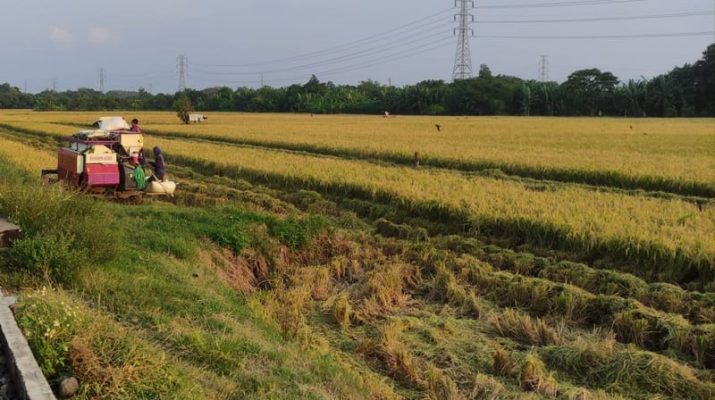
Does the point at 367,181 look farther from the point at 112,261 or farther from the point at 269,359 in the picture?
the point at 269,359

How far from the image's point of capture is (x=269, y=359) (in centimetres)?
481

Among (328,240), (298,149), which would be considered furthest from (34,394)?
(298,149)

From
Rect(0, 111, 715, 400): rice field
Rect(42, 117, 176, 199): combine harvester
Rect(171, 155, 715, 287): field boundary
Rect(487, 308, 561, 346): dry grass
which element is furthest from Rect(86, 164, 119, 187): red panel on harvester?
Rect(487, 308, 561, 346): dry grass

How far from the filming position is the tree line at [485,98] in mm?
73250

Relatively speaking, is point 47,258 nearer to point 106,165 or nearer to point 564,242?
point 106,165

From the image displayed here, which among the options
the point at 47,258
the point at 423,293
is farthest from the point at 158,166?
the point at 47,258

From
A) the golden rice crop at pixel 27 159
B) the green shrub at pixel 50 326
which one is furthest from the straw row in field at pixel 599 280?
the golden rice crop at pixel 27 159

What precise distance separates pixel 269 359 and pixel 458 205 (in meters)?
6.85

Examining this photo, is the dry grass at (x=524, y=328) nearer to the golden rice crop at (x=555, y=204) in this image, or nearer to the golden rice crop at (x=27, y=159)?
the golden rice crop at (x=555, y=204)

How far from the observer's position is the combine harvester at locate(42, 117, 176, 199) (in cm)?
1159

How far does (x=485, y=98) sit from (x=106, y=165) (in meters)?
72.6

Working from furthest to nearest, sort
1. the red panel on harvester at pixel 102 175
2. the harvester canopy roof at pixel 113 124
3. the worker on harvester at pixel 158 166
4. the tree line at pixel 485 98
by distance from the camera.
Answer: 1. the tree line at pixel 485 98
2. the harvester canopy roof at pixel 113 124
3. the worker on harvester at pixel 158 166
4. the red panel on harvester at pixel 102 175

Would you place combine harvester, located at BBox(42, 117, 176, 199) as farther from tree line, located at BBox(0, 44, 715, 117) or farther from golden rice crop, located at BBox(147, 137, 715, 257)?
tree line, located at BBox(0, 44, 715, 117)

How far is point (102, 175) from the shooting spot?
1163 cm
